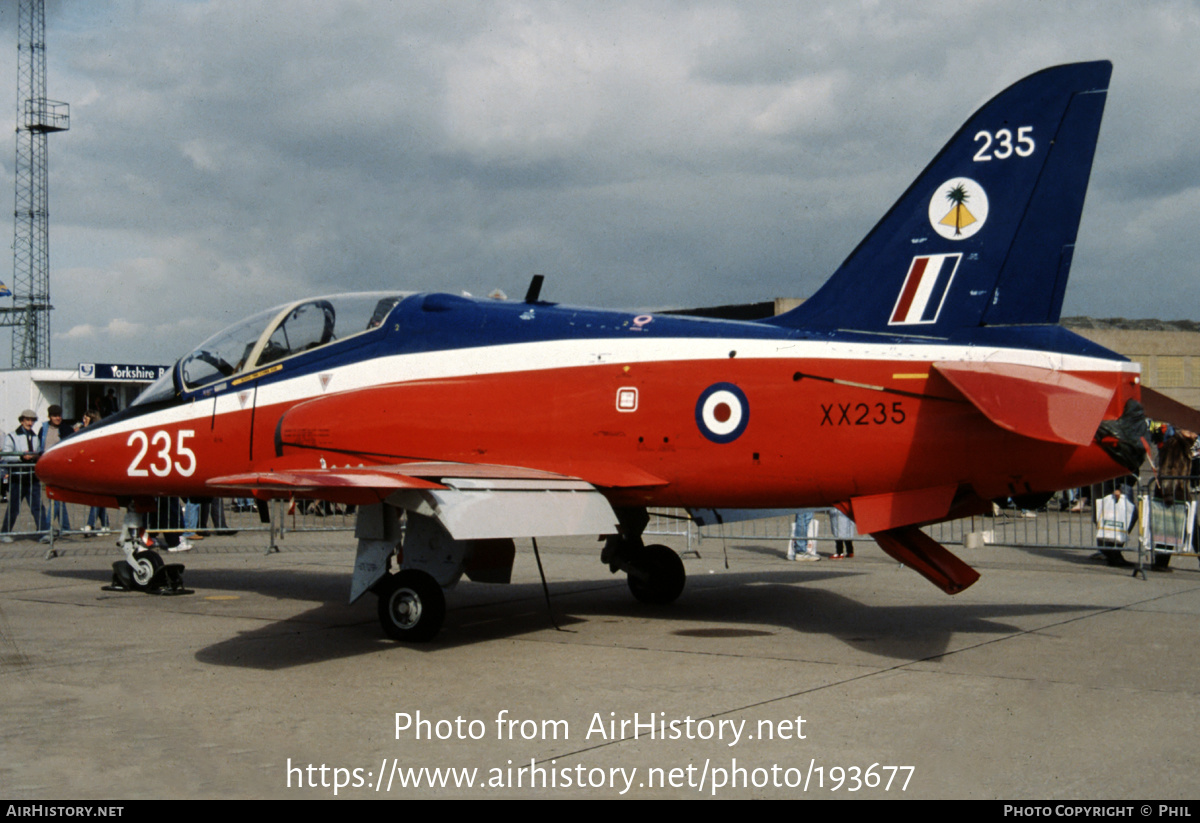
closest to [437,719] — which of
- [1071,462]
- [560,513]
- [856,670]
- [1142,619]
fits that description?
[560,513]

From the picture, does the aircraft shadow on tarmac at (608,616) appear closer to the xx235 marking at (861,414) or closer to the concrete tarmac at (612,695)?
the concrete tarmac at (612,695)

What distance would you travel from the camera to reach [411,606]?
28.3 feet

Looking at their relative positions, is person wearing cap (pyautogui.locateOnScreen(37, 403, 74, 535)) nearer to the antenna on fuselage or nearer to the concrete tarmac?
the concrete tarmac

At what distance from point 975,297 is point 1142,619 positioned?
386 centimetres

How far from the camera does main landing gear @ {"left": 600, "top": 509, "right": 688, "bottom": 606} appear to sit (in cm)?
1102

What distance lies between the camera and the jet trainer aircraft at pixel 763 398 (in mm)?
7754

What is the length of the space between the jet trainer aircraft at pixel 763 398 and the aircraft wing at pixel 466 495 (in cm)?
2

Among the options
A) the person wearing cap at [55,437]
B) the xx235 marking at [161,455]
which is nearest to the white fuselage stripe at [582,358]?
the xx235 marking at [161,455]

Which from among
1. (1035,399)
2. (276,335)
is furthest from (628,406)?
(276,335)

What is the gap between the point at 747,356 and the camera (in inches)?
333

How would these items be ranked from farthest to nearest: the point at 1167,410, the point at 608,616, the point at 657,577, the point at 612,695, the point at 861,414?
the point at 657,577 → the point at 608,616 → the point at 1167,410 → the point at 861,414 → the point at 612,695

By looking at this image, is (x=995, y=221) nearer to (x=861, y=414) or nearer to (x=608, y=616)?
(x=861, y=414)

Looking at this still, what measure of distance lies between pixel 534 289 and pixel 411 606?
3146mm

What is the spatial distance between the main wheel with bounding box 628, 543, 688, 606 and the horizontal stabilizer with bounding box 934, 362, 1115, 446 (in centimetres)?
422
